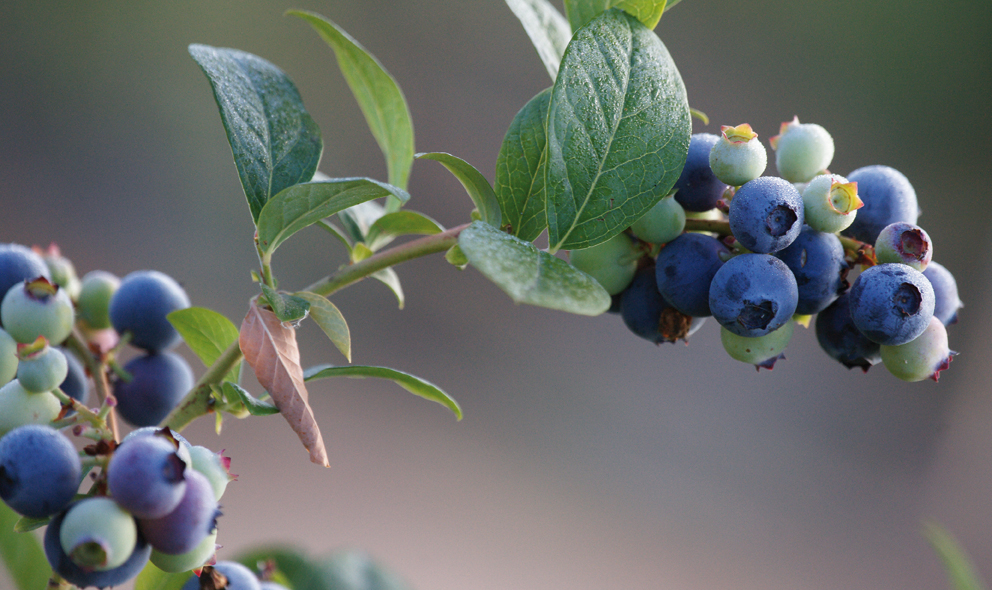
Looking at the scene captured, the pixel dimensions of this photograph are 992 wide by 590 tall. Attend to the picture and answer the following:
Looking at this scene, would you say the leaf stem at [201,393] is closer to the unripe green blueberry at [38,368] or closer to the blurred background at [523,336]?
the unripe green blueberry at [38,368]

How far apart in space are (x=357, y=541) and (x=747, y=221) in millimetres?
2418

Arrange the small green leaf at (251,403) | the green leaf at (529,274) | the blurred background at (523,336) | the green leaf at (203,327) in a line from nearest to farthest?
the green leaf at (529,274), the small green leaf at (251,403), the green leaf at (203,327), the blurred background at (523,336)

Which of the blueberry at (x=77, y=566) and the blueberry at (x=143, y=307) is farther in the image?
the blueberry at (x=143, y=307)

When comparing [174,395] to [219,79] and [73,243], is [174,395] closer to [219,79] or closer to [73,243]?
[219,79]

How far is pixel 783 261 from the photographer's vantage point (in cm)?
45

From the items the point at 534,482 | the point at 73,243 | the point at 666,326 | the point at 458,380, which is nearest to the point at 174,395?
the point at 666,326

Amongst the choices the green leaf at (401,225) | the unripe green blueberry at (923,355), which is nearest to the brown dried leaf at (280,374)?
the green leaf at (401,225)

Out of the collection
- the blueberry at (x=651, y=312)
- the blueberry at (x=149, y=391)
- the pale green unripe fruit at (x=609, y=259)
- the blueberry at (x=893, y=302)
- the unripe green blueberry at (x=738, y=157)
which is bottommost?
the blueberry at (x=149, y=391)

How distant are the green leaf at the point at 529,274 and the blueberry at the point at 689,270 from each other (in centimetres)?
11

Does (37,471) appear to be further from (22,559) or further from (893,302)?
(893,302)

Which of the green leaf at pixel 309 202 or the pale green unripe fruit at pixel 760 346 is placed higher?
the green leaf at pixel 309 202

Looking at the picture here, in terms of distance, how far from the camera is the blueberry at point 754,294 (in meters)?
0.42

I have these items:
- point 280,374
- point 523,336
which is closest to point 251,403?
point 280,374

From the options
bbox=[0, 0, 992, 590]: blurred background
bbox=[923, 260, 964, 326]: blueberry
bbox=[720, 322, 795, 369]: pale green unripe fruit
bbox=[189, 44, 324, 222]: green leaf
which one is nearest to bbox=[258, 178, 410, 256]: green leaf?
bbox=[189, 44, 324, 222]: green leaf
